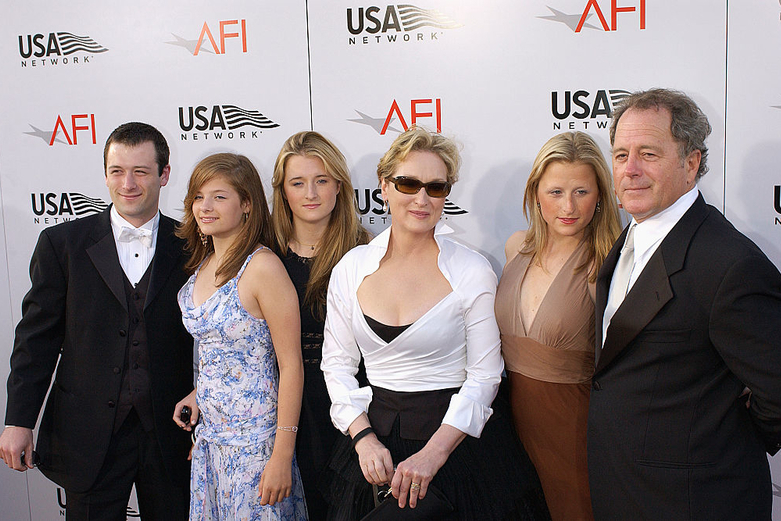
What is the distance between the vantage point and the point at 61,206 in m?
3.57

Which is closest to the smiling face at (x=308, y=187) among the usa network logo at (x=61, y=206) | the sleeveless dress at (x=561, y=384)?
the sleeveless dress at (x=561, y=384)

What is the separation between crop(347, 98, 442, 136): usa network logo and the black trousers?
70.4 inches

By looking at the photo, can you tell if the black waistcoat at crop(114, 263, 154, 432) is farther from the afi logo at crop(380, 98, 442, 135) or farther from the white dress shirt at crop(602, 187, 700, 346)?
the white dress shirt at crop(602, 187, 700, 346)

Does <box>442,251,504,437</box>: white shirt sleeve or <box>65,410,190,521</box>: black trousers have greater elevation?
<box>442,251,504,437</box>: white shirt sleeve

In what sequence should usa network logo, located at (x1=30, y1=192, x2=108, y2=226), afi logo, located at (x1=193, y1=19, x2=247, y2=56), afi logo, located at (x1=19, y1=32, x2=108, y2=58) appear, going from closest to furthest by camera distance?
afi logo, located at (x1=193, y1=19, x2=247, y2=56), afi logo, located at (x1=19, y1=32, x2=108, y2=58), usa network logo, located at (x1=30, y1=192, x2=108, y2=226)

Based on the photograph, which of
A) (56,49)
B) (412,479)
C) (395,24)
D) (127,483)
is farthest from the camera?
(56,49)

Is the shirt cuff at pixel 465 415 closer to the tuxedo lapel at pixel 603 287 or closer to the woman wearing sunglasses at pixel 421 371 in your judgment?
the woman wearing sunglasses at pixel 421 371

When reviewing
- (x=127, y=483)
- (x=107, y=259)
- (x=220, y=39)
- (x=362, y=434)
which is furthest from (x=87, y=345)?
(x=220, y=39)

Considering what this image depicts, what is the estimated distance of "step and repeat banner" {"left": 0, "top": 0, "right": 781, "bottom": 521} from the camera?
9.07ft

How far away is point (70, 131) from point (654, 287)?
130 inches

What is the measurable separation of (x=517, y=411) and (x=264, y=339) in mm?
1013

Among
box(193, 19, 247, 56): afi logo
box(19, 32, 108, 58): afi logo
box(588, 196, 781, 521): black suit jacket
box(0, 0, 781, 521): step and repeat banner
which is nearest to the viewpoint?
box(588, 196, 781, 521): black suit jacket

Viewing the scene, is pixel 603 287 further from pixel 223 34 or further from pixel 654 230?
pixel 223 34

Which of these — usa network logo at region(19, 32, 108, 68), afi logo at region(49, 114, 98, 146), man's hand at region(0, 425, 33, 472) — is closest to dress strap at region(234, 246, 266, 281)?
man's hand at region(0, 425, 33, 472)
